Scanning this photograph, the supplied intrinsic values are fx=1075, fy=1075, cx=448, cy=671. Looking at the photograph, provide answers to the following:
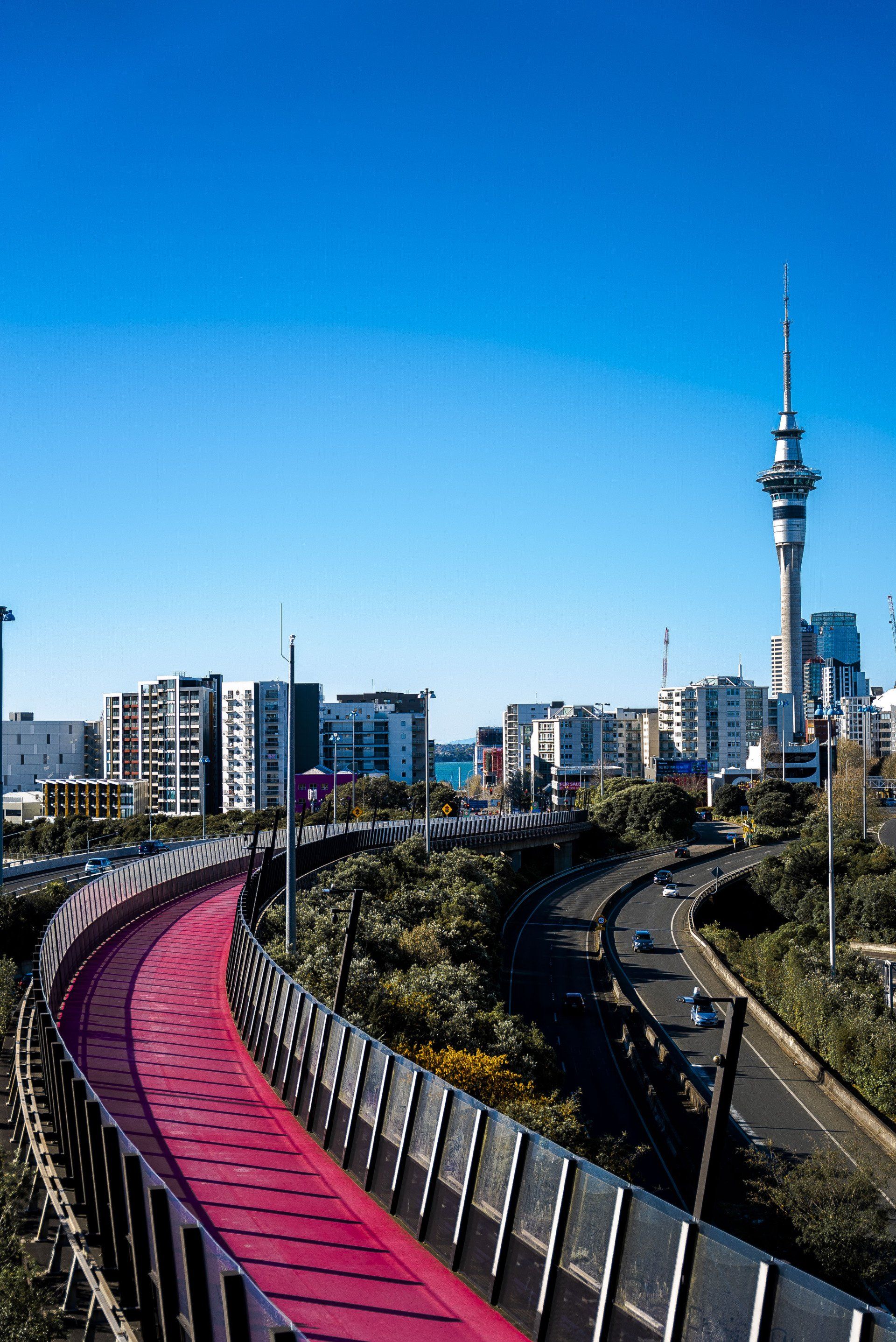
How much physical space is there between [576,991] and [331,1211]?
114 feet

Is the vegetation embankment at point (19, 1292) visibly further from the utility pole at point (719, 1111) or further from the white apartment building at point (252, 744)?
the white apartment building at point (252, 744)

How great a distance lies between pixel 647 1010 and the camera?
4266 centimetres

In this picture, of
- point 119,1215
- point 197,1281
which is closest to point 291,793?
point 119,1215

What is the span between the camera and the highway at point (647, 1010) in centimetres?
2997

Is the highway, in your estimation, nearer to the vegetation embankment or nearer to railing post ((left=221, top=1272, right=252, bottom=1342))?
the vegetation embankment

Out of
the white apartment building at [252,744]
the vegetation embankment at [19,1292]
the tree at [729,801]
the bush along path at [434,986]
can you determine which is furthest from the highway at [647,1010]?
the white apartment building at [252,744]

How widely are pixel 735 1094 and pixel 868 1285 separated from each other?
37.3 ft

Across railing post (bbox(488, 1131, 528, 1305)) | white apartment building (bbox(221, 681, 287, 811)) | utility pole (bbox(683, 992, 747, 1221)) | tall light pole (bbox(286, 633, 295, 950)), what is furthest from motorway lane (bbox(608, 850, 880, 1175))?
white apartment building (bbox(221, 681, 287, 811))

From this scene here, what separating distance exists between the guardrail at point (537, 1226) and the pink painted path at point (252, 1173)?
33cm

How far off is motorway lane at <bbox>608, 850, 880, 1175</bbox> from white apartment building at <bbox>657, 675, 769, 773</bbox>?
118m

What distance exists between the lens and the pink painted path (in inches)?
389

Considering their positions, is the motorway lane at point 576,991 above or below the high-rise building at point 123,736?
below

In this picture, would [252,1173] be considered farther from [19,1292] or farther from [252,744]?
[252,744]

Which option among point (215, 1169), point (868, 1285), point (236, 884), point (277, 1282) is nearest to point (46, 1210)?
point (215, 1169)
